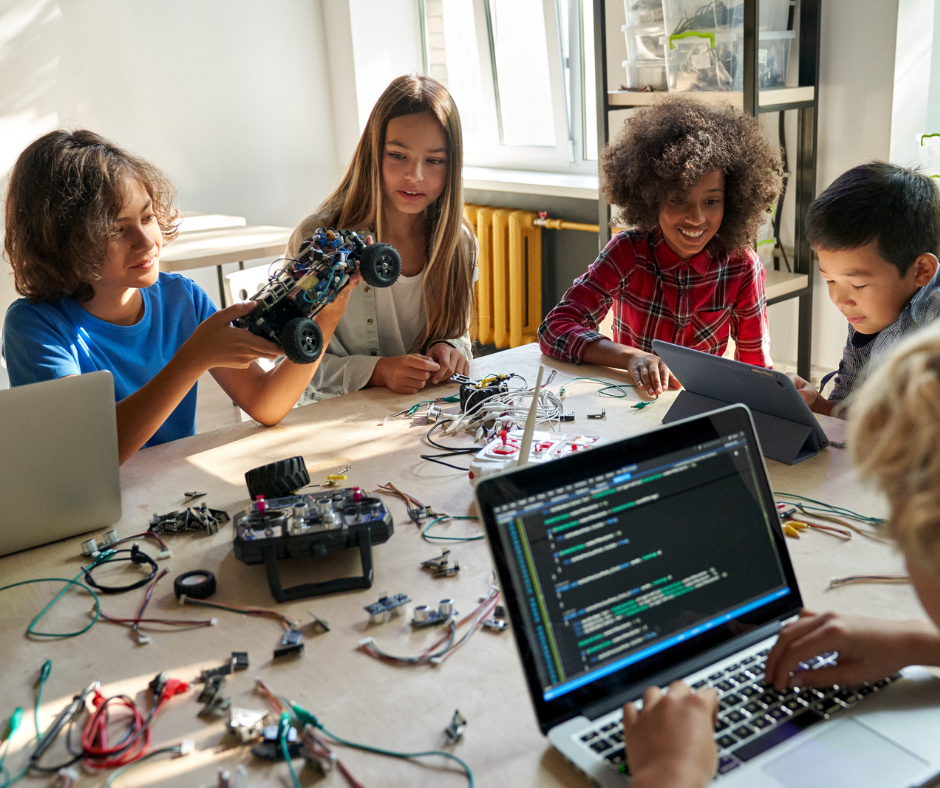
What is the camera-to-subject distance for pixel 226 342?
133 centimetres

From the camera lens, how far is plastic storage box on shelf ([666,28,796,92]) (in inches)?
86.3

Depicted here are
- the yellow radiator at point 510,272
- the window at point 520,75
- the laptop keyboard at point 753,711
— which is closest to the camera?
the laptop keyboard at point 753,711

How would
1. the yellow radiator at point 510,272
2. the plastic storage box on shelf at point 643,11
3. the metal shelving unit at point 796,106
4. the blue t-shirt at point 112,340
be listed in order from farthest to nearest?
1. the yellow radiator at point 510,272
2. the plastic storage box on shelf at point 643,11
3. the metal shelving unit at point 796,106
4. the blue t-shirt at point 112,340

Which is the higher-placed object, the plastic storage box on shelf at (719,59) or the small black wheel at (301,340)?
the plastic storage box on shelf at (719,59)

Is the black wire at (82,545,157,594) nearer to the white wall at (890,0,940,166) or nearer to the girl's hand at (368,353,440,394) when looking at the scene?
the girl's hand at (368,353,440,394)

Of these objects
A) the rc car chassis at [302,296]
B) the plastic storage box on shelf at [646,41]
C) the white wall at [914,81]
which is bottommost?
the rc car chassis at [302,296]

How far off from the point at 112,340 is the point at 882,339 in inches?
55.7

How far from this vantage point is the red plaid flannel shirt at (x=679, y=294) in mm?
1885

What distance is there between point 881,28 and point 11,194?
2126mm

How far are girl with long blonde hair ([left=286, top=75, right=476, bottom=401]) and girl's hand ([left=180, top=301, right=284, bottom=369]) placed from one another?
1.37 feet

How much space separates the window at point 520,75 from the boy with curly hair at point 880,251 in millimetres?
1935

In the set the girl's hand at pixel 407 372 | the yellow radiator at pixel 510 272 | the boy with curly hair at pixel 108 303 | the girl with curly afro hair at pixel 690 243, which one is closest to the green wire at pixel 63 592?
the boy with curly hair at pixel 108 303

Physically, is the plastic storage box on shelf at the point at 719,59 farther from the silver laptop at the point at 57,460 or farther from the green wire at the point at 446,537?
the silver laptop at the point at 57,460

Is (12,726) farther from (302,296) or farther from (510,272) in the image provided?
(510,272)
